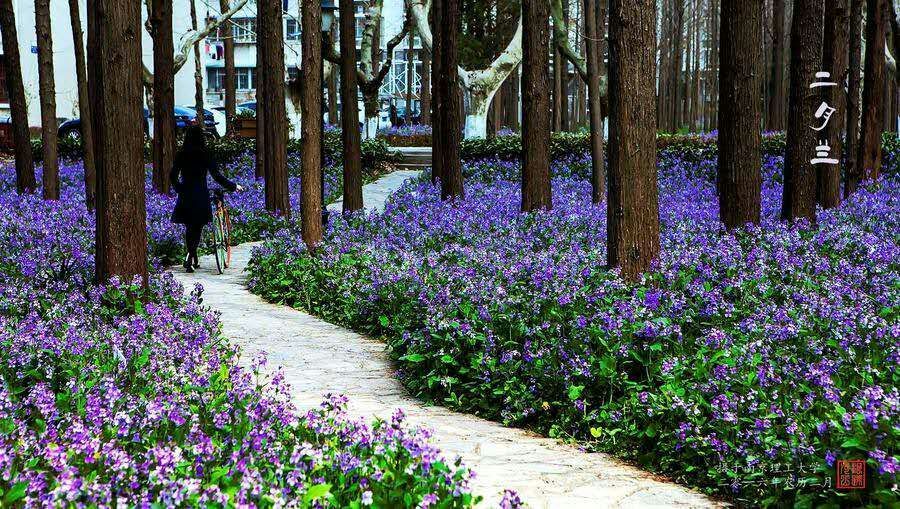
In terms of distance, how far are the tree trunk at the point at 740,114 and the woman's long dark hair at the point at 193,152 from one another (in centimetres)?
693

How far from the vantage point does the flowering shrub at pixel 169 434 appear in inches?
141

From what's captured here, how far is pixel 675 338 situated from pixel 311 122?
24.4 feet

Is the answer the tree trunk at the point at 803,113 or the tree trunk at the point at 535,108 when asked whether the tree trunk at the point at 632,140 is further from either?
the tree trunk at the point at 535,108

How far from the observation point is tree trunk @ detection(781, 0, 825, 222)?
12805 mm

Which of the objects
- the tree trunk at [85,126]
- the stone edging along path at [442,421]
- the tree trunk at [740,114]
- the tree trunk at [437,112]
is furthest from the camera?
the tree trunk at [437,112]

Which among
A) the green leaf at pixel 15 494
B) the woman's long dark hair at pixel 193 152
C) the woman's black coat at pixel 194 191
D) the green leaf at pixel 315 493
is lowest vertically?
the green leaf at pixel 315 493

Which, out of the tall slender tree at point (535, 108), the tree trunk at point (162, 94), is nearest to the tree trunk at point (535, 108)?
the tall slender tree at point (535, 108)

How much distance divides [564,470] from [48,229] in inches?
390

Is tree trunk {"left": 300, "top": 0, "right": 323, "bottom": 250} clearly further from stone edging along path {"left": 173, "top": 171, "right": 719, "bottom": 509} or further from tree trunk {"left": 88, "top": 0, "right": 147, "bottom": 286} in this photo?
tree trunk {"left": 88, "top": 0, "right": 147, "bottom": 286}

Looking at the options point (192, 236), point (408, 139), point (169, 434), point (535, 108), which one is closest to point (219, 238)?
point (192, 236)

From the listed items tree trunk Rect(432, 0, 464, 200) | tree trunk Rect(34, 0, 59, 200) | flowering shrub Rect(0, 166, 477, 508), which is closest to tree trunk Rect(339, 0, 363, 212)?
tree trunk Rect(432, 0, 464, 200)

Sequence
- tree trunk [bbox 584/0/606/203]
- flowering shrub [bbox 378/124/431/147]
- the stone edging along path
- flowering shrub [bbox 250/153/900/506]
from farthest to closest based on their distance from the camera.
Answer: flowering shrub [bbox 378/124/431/147], tree trunk [bbox 584/0/606/203], the stone edging along path, flowering shrub [bbox 250/153/900/506]

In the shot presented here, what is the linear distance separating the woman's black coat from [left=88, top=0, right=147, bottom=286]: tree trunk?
199 inches

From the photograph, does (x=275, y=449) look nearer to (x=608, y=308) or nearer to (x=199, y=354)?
(x=199, y=354)
